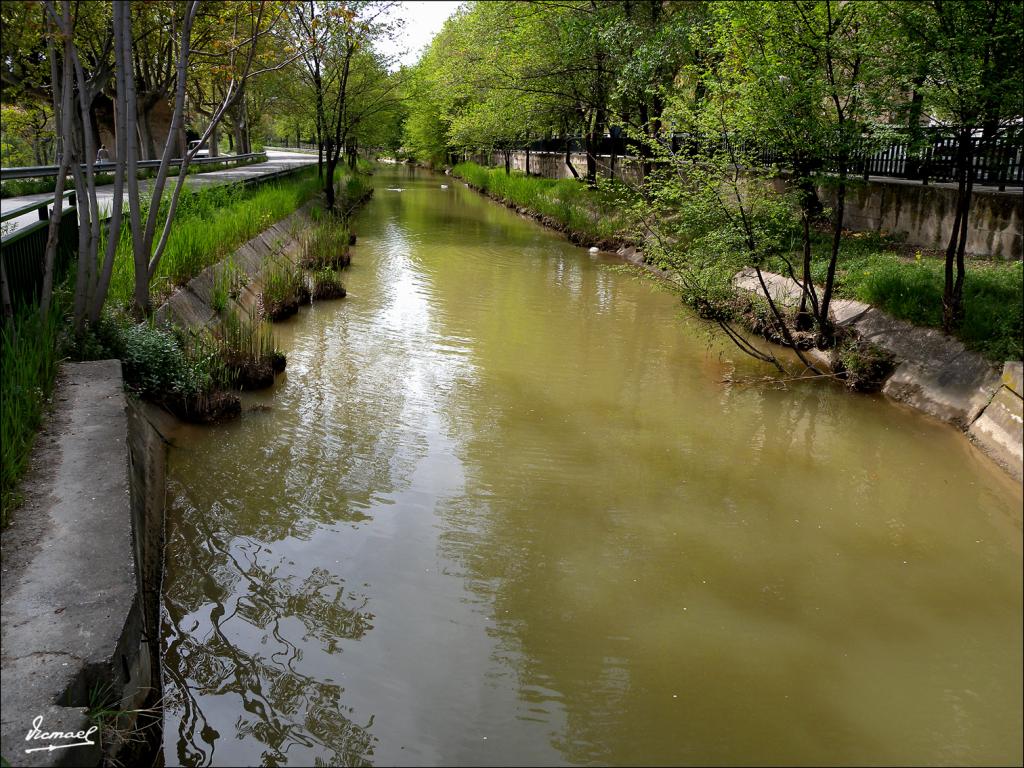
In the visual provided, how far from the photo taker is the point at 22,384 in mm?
5922

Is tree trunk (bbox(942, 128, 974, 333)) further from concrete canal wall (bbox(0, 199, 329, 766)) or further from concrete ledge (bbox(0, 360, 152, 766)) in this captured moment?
concrete ledge (bbox(0, 360, 152, 766))

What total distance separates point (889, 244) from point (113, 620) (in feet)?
44.9

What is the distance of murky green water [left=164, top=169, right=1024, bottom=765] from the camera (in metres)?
4.48

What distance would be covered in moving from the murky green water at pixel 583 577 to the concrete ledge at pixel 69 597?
2.51 feet

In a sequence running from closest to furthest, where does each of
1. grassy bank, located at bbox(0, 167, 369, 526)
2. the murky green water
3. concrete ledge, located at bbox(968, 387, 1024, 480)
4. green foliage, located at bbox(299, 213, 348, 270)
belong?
the murky green water → grassy bank, located at bbox(0, 167, 369, 526) → concrete ledge, located at bbox(968, 387, 1024, 480) → green foliage, located at bbox(299, 213, 348, 270)

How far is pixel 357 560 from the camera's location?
20.1ft

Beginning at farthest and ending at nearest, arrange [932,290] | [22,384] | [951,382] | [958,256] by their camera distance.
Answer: [932,290]
[958,256]
[951,382]
[22,384]

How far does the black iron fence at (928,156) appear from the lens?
9.52m

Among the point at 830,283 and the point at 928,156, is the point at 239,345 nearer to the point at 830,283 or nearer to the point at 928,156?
the point at 830,283

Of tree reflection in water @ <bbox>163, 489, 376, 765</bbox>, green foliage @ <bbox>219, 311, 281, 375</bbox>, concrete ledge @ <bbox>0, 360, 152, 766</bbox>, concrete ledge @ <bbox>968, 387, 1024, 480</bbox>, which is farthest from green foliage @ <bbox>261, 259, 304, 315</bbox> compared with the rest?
concrete ledge @ <bbox>968, 387, 1024, 480</bbox>

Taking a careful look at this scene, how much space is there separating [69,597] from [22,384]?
248 cm

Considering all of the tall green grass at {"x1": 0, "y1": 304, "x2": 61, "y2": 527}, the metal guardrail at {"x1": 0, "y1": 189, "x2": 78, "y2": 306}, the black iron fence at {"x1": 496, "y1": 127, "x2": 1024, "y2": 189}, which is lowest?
the tall green grass at {"x1": 0, "y1": 304, "x2": 61, "y2": 527}

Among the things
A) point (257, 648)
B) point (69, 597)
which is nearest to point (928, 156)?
point (257, 648)

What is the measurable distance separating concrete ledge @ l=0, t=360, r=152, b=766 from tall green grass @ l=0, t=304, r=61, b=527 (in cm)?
12
